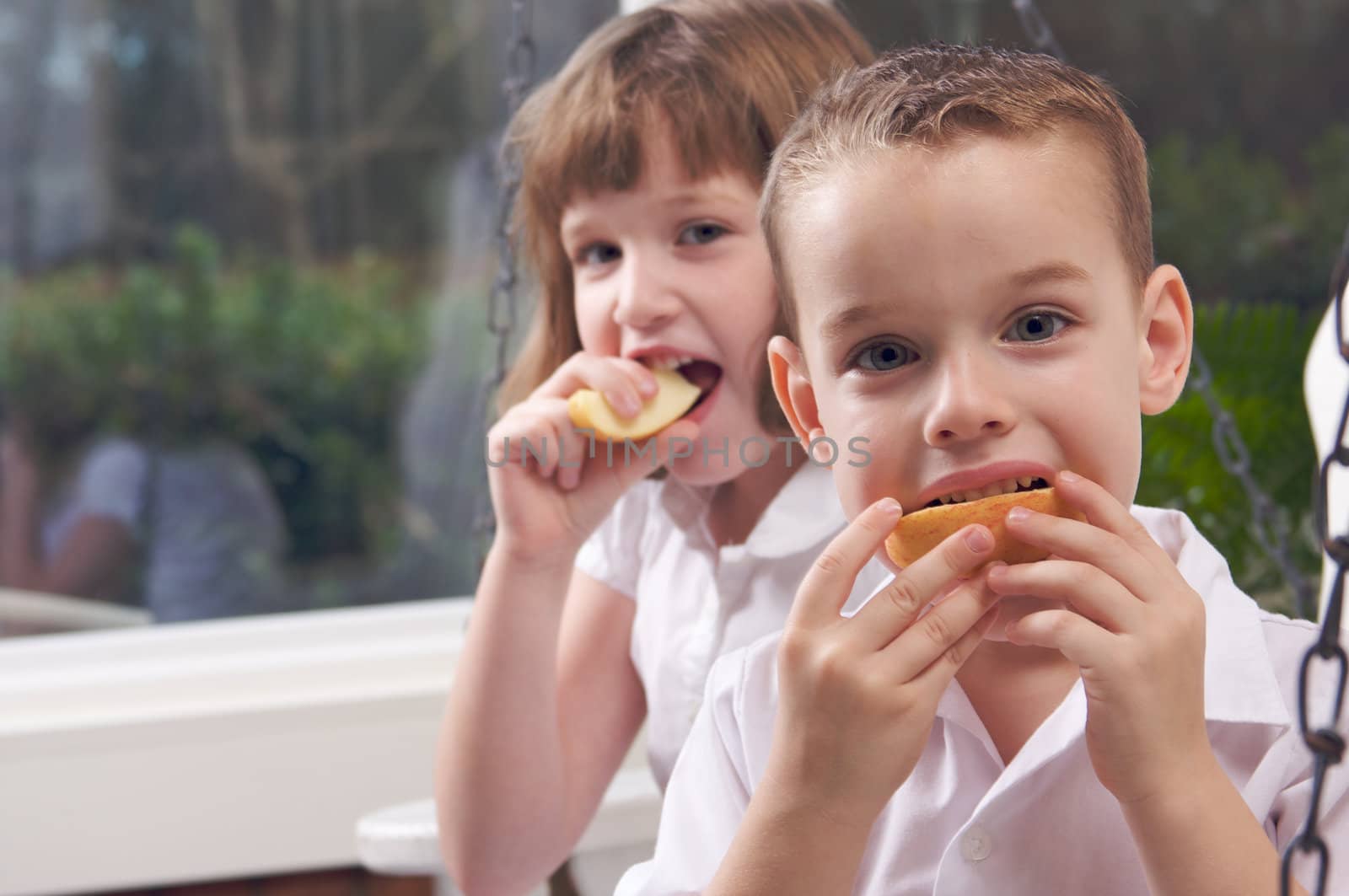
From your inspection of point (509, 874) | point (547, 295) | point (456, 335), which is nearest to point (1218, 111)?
point (456, 335)

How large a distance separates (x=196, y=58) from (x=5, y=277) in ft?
1.62

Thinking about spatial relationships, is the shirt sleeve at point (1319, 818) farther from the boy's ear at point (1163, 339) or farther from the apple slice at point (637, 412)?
the apple slice at point (637, 412)

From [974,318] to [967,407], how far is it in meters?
0.06

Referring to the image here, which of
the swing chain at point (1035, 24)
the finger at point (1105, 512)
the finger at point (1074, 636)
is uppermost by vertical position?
the swing chain at point (1035, 24)

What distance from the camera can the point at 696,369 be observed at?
1.21 metres

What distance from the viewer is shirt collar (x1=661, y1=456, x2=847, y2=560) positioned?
1167 millimetres

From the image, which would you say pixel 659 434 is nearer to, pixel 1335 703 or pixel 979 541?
pixel 979 541

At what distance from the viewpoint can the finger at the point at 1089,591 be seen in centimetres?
73

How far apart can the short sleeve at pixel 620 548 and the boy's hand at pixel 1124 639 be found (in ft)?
2.14

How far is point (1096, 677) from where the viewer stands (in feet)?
2.35

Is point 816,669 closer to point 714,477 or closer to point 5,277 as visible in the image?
point 714,477

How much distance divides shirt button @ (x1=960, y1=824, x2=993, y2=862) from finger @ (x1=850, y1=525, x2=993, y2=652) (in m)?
0.15

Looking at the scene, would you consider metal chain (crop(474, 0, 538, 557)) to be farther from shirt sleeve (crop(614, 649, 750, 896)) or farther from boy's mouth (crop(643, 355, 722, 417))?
shirt sleeve (crop(614, 649, 750, 896))

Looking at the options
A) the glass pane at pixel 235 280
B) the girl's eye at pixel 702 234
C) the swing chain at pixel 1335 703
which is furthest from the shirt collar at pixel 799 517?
the glass pane at pixel 235 280
